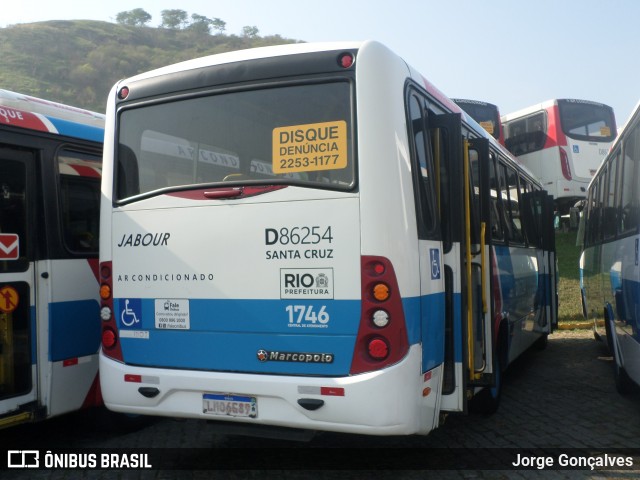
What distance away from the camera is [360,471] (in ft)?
17.4

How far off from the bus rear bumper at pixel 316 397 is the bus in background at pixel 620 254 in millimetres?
2457

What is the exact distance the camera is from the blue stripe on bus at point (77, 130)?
5953mm

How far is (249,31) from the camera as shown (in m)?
→ 151

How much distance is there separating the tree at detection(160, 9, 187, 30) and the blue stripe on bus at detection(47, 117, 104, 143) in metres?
152

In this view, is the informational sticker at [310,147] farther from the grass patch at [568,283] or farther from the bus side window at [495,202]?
the grass patch at [568,283]

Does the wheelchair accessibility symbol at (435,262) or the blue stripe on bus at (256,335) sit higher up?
the wheelchair accessibility symbol at (435,262)

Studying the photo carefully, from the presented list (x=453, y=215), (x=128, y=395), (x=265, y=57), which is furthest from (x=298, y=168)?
(x=128, y=395)

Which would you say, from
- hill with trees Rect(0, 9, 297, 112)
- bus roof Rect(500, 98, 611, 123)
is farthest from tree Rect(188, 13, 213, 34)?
bus roof Rect(500, 98, 611, 123)

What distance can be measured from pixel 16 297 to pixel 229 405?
6.52 feet

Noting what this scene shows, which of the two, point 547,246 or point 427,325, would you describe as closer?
point 427,325

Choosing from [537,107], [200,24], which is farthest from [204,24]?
[537,107]

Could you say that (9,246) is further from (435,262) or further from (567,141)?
(567,141)

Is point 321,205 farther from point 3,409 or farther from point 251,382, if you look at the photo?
point 3,409

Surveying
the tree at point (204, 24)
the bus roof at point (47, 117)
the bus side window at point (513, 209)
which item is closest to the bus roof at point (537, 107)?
the bus side window at point (513, 209)
